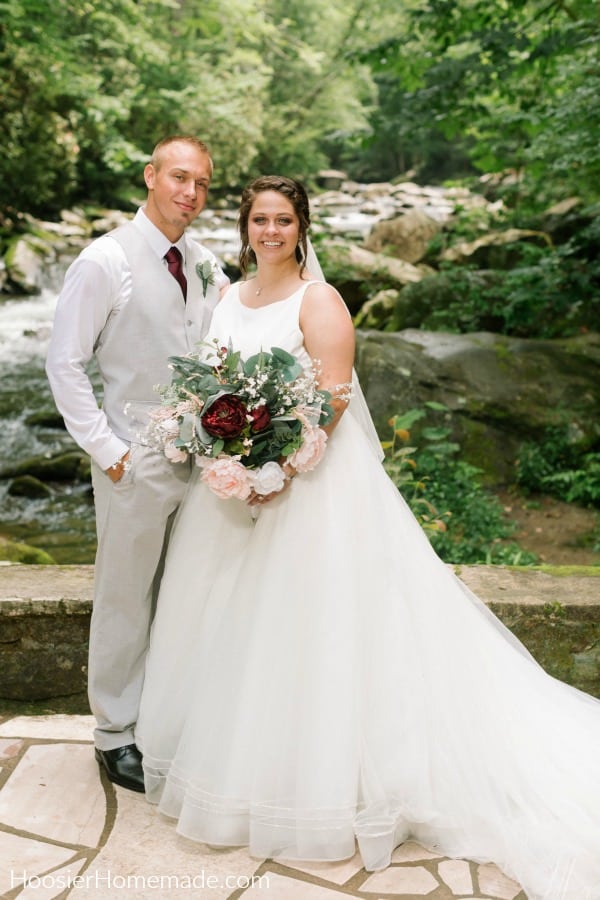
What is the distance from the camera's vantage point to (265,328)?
266 centimetres

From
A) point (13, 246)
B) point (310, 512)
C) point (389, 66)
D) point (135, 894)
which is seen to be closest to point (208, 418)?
point (310, 512)

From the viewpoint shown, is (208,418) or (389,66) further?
(389,66)

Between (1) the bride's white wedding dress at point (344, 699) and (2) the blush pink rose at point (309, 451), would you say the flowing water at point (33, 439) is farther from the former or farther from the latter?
(2) the blush pink rose at point (309, 451)

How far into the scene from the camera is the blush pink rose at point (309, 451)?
97.1 inches

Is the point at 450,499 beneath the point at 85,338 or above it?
beneath

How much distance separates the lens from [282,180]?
2.63 metres

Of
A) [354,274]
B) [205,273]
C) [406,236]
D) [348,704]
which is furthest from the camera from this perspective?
[406,236]

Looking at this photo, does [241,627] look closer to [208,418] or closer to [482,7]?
[208,418]

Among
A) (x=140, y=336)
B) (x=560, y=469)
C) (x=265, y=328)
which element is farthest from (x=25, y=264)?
(x=265, y=328)

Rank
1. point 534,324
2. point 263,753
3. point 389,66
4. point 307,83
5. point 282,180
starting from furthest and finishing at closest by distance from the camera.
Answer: point 307,83, point 534,324, point 389,66, point 282,180, point 263,753

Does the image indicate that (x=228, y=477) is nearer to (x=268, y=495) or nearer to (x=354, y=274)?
(x=268, y=495)

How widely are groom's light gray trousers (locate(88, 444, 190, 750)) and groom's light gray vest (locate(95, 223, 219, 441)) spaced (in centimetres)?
16

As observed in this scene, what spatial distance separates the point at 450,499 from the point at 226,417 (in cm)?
385

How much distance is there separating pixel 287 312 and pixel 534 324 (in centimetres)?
624
